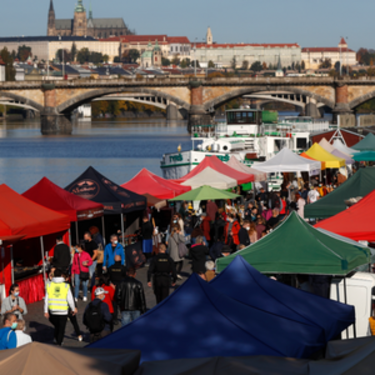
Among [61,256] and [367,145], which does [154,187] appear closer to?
[61,256]

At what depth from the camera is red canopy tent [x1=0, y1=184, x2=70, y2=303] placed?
412 inches

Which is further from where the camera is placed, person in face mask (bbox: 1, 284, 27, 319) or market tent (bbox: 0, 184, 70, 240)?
market tent (bbox: 0, 184, 70, 240)

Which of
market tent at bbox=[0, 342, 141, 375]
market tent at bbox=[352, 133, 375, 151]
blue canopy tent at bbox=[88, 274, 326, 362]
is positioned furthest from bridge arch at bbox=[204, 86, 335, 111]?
market tent at bbox=[0, 342, 141, 375]

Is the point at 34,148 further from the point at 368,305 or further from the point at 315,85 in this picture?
the point at 368,305

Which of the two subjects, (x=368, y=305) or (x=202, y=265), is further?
(x=202, y=265)

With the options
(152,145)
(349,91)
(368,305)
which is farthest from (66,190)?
(349,91)

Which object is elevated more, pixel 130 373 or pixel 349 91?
pixel 349 91

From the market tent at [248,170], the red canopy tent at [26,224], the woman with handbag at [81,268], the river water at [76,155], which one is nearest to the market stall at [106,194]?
the red canopy tent at [26,224]

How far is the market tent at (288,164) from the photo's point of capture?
19945mm

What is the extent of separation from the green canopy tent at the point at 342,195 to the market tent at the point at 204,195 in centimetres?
370

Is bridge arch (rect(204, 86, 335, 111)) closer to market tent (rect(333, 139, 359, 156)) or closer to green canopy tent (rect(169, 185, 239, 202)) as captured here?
market tent (rect(333, 139, 359, 156))

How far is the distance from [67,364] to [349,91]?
66.0 metres

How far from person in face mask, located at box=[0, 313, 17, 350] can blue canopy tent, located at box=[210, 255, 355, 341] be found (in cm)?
188

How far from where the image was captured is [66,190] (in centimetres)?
1350
